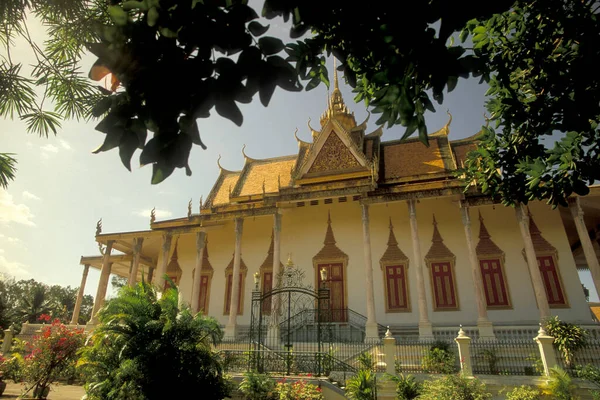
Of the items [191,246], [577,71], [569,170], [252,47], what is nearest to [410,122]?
[252,47]

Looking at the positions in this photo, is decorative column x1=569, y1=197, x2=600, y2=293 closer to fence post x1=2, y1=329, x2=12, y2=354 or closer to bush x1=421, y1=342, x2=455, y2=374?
bush x1=421, y1=342, x2=455, y2=374

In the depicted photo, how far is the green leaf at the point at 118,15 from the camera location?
1.60 meters

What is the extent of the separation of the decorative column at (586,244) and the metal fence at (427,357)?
4.99m

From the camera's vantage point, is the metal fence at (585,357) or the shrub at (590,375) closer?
the shrub at (590,375)

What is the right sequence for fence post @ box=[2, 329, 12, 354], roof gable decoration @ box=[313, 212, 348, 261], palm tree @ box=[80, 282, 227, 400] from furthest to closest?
fence post @ box=[2, 329, 12, 354], roof gable decoration @ box=[313, 212, 348, 261], palm tree @ box=[80, 282, 227, 400]

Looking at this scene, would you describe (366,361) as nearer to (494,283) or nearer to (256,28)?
(494,283)

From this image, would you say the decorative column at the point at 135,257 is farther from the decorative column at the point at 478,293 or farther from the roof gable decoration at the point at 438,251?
the decorative column at the point at 478,293

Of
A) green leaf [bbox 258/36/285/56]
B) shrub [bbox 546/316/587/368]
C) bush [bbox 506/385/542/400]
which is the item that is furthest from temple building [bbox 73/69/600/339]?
green leaf [bbox 258/36/285/56]

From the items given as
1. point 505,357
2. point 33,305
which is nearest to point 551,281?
point 505,357

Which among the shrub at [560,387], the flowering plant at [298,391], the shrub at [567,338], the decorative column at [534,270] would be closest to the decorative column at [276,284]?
the flowering plant at [298,391]

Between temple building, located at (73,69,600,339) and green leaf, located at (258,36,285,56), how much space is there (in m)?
10.6

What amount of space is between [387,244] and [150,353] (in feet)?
33.6

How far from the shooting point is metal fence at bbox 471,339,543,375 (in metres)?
9.15

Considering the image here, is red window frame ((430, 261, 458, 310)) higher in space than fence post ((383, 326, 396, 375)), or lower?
higher
